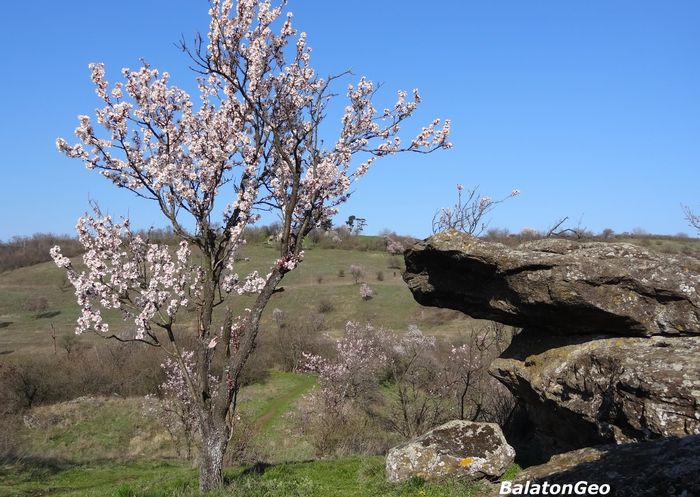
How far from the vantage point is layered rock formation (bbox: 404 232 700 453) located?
8320 mm

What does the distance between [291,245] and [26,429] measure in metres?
26.9

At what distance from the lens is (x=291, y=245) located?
13258 millimetres

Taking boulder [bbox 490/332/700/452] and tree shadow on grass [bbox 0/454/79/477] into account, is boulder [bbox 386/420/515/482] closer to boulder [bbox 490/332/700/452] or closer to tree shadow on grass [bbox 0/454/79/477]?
boulder [bbox 490/332/700/452]

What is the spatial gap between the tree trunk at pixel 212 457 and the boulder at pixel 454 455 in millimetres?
3378

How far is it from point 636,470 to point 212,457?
9.04m

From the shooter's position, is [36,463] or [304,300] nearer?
[36,463]

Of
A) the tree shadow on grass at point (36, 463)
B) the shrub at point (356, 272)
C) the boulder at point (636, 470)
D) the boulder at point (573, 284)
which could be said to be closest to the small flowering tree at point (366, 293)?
the shrub at point (356, 272)

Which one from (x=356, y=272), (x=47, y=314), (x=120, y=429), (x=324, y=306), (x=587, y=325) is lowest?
(x=120, y=429)

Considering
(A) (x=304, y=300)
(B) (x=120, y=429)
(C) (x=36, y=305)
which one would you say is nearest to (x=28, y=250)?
(C) (x=36, y=305)

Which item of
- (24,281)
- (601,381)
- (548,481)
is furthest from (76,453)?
(24,281)

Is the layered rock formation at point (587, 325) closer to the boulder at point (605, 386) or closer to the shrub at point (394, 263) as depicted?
the boulder at point (605, 386)

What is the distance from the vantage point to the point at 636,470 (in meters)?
4.48

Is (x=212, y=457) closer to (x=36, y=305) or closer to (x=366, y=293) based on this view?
(x=366, y=293)

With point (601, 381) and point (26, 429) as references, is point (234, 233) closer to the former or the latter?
point (601, 381)
